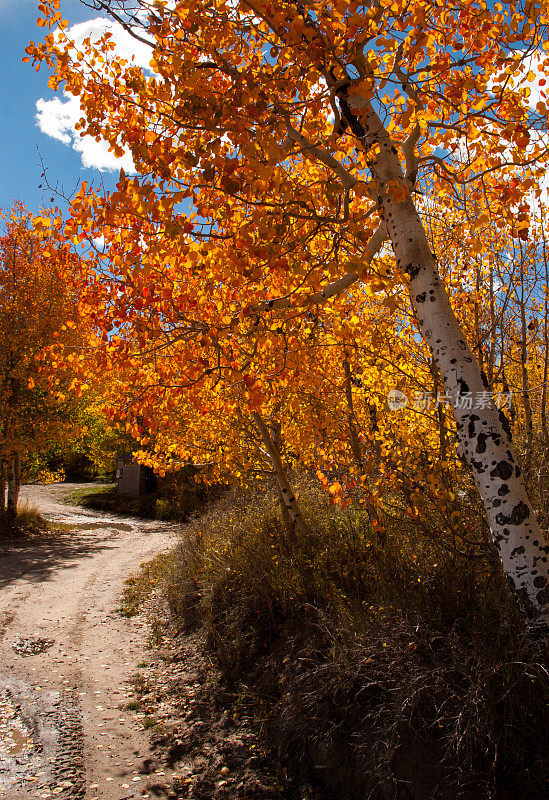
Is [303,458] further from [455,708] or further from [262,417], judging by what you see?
[455,708]

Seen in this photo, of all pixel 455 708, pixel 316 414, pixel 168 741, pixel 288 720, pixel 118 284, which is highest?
pixel 118 284

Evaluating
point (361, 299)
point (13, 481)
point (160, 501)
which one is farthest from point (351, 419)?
point (160, 501)

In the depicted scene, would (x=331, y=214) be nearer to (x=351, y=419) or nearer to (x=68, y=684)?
(x=351, y=419)

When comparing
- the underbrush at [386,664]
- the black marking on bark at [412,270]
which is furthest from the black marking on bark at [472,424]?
the underbrush at [386,664]

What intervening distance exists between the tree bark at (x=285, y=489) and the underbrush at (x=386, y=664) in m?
0.69

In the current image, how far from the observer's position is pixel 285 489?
27.6 ft

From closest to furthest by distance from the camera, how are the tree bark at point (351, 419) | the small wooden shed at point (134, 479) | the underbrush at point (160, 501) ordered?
the tree bark at point (351, 419) < the underbrush at point (160, 501) < the small wooden shed at point (134, 479)

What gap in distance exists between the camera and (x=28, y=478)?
17484 millimetres

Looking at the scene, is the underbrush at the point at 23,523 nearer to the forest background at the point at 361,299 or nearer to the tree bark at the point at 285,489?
the forest background at the point at 361,299

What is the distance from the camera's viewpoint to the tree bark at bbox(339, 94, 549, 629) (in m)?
3.47

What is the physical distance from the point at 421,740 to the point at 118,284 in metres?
5.25

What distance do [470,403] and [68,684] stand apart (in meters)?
5.67

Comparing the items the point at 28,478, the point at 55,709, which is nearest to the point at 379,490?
the point at 55,709

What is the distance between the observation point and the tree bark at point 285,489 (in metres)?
8.23
